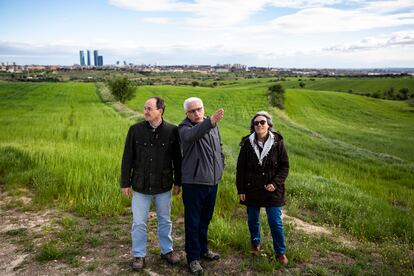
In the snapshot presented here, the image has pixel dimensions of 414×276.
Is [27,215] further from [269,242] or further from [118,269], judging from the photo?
[269,242]

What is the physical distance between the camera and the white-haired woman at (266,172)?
4.64 m

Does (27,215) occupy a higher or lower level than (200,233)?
lower

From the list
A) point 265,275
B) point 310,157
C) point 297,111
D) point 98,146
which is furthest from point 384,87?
point 265,275

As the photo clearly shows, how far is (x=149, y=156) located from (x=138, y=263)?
1387 millimetres

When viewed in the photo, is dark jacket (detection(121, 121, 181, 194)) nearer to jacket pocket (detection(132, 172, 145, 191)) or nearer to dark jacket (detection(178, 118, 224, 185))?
jacket pocket (detection(132, 172, 145, 191))

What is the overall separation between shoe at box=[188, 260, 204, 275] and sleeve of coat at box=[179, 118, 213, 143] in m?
1.58

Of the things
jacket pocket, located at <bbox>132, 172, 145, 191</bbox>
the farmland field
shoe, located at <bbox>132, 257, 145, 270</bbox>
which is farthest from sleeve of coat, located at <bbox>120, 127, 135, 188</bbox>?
the farmland field

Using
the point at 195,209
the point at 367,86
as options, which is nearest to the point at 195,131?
the point at 195,209

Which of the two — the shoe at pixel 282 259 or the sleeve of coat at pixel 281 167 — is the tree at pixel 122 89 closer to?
the sleeve of coat at pixel 281 167

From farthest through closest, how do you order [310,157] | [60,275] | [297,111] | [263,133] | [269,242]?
[297,111] < [310,157] < [269,242] < [263,133] < [60,275]

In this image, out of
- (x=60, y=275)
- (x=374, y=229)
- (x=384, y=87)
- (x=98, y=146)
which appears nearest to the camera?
(x=60, y=275)

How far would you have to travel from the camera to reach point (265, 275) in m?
4.42

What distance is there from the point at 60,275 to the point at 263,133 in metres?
3.15

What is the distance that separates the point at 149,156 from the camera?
4.56m
